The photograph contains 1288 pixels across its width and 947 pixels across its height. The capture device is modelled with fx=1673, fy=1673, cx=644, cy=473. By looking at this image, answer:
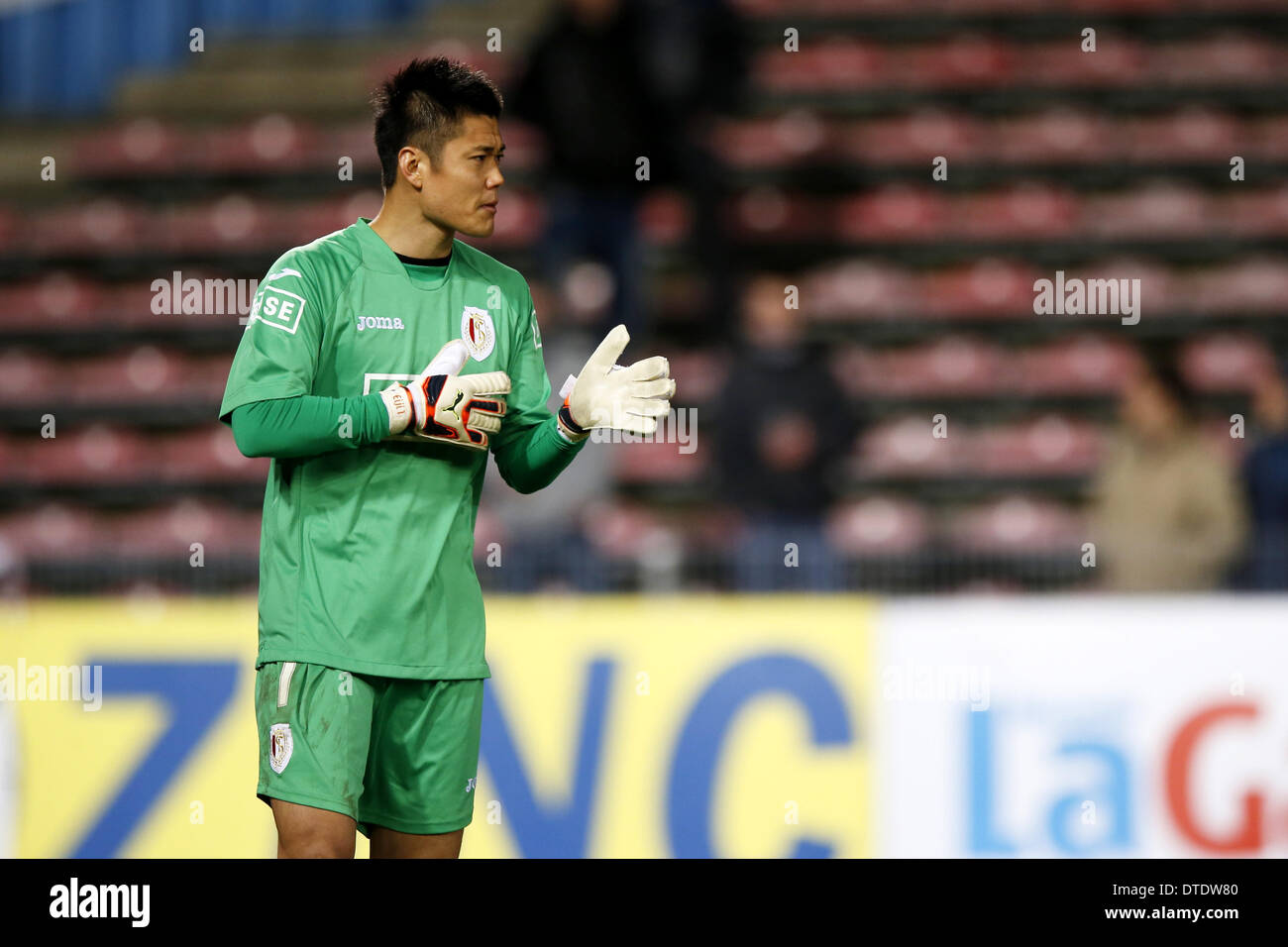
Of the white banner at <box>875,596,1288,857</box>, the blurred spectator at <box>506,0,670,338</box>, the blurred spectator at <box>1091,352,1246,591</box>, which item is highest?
the blurred spectator at <box>506,0,670,338</box>

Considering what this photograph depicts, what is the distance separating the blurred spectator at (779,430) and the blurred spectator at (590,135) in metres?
1.24

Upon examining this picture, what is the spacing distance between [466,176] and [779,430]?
3857 mm

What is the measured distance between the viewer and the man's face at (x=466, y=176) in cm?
336

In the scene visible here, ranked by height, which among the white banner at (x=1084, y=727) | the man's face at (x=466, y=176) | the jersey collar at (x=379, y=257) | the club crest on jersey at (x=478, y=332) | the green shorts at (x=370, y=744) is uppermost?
the man's face at (x=466, y=176)

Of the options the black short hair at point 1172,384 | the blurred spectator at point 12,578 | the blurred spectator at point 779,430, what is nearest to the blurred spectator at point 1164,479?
the black short hair at point 1172,384

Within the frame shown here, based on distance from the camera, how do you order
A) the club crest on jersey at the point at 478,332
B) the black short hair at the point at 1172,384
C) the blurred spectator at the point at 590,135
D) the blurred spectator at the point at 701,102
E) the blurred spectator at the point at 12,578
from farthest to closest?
the blurred spectator at the point at 701,102 → the blurred spectator at the point at 590,135 → the black short hair at the point at 1172,384 → the blurred spectator at the point at 12,578 → the club crest on jersey at the point at 478,332

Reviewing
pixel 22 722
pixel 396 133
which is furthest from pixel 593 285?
pixel 396 133

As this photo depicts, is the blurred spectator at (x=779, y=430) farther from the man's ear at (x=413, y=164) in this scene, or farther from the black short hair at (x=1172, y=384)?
the man's ear at (x=413, y=164)

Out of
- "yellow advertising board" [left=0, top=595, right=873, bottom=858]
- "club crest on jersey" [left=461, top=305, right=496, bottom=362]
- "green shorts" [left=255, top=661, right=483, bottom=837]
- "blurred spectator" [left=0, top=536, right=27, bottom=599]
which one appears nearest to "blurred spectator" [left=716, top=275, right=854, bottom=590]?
"yellow advertising board" [left=0, top=595, right=873, bottom=858]

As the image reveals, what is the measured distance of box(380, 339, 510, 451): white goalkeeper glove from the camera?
321 cm

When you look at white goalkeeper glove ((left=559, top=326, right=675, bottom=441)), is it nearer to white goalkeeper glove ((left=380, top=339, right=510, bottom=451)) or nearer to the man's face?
white goalkeeper glove ((left=380, top=339, right=510, bottom=451))

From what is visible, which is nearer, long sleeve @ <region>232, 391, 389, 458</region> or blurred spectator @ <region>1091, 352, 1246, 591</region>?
long sleeve @ <region>232, 391, 389, 458</region>

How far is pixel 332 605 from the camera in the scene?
329cm

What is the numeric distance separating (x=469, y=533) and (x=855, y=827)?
9.60 ft
